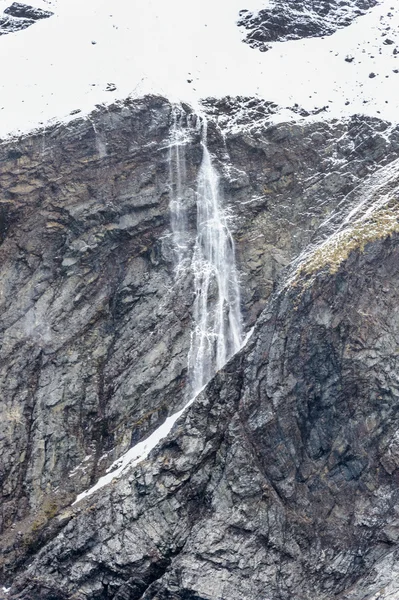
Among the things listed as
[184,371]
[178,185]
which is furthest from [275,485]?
[178,185]

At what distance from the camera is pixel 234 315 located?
39812 millimetres

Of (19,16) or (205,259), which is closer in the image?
(205,259)

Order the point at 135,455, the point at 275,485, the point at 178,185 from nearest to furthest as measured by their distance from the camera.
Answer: the point at 275,485 → the point at 135,455 → the point at 178,185

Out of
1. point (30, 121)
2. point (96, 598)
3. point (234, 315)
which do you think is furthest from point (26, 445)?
point (30, 121)

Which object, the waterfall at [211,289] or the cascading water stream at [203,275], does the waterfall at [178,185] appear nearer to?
the cascading water stream at [203,275]

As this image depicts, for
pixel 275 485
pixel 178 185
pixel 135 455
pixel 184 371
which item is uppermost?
pixel 178 185

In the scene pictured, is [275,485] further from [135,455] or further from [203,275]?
[203,275]

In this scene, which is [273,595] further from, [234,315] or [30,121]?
[30,121]

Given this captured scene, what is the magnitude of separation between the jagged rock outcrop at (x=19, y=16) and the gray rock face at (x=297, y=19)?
47.2 feet

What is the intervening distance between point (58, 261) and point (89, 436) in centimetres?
979

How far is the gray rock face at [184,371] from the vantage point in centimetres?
3061

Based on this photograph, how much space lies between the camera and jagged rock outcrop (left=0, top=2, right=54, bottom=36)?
167 ft

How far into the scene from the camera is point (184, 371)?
3756cm

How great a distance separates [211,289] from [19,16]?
26.1 metres
